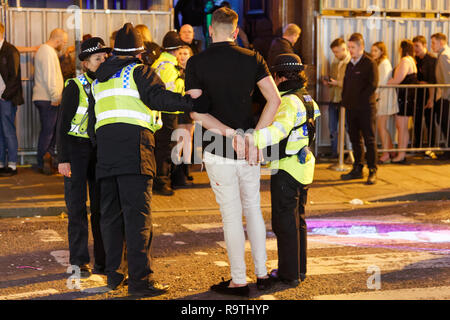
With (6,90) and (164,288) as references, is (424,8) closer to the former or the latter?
(6,90)

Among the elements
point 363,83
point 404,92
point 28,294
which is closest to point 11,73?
point 363,83

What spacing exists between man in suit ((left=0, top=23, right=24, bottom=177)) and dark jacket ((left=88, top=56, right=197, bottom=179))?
5.81 meters

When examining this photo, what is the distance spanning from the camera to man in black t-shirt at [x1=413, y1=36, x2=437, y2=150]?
44.4 feet

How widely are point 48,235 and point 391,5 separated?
8.57 meters

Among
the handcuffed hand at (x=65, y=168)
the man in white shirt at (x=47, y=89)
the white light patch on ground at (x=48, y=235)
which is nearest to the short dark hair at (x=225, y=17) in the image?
the handcuffed hand at (x=65, y=168)

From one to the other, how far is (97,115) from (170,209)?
385cm

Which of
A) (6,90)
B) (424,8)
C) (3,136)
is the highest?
(424,8)

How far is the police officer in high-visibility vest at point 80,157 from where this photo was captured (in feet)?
21.6

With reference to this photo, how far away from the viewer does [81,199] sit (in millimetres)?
6816

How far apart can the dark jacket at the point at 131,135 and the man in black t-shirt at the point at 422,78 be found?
8.45m

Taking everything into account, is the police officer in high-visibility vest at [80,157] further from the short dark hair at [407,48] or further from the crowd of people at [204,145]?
the short dark hair at [407,48]

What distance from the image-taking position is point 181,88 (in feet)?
34.0

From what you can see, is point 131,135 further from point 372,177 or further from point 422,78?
point 422,78
